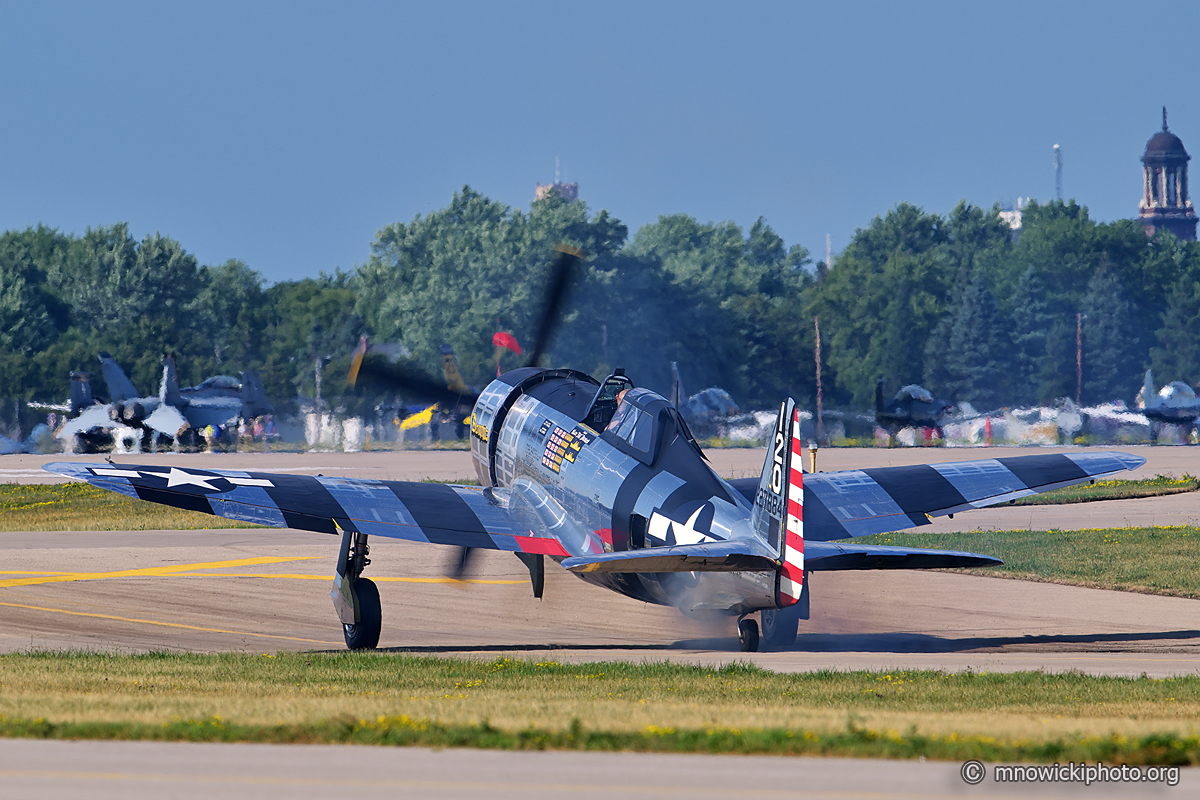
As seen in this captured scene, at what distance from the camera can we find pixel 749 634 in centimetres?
1662

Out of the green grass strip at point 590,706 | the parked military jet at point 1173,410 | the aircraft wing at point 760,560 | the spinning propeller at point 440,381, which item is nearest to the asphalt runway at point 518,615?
the aircraft wing at point 760,560

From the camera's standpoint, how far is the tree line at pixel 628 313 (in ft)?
345

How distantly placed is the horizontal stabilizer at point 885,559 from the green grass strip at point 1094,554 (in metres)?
8.68

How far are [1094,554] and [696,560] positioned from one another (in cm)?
1391

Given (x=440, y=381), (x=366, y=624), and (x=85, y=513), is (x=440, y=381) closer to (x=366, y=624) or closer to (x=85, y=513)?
(x=366, y=624)

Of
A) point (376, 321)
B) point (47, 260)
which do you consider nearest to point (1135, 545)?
point (376, 321)

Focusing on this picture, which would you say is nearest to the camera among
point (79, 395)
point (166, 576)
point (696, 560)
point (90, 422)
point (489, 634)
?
point (696, 560)

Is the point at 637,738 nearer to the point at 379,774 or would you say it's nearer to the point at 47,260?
the point at 379,774

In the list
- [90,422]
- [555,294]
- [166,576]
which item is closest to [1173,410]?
[90,422]

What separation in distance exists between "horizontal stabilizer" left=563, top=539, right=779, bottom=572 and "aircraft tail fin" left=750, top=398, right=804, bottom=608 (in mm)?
163

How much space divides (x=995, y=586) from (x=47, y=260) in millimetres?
135061

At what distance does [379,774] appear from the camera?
810 cm

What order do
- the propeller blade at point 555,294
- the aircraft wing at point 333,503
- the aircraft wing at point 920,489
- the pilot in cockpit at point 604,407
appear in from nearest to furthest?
the aircraft wing at point 333,503 < the aircraft wing at point 920,489 < the pilot in cockpit at point 604,407 < the propeller blade at point 555,294

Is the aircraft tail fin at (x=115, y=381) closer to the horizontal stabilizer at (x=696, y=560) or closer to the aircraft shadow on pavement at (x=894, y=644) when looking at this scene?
the aircraft shadow on pavement at (x=894, y=644)
